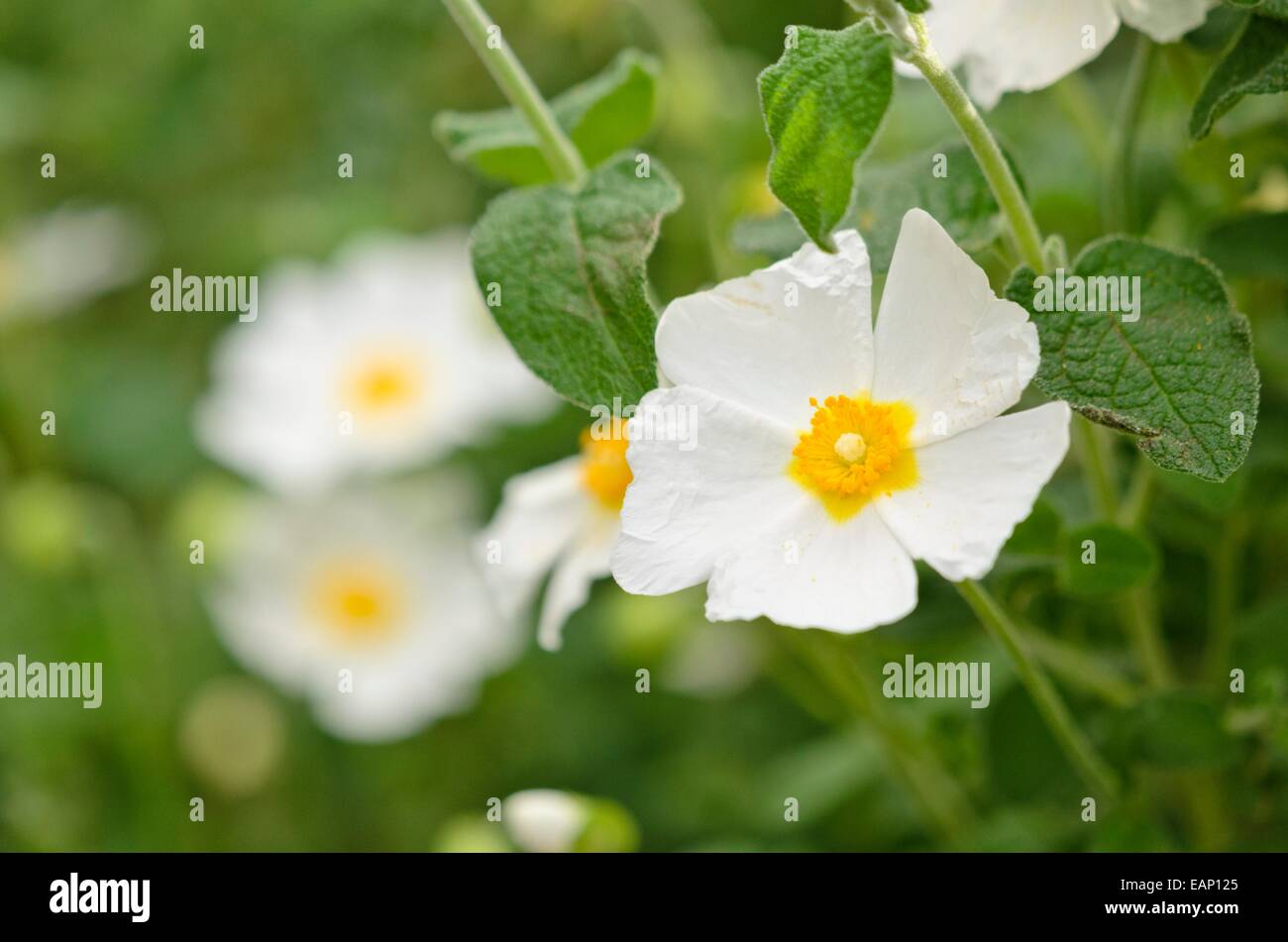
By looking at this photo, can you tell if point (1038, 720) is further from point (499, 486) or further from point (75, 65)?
point (75, 65)

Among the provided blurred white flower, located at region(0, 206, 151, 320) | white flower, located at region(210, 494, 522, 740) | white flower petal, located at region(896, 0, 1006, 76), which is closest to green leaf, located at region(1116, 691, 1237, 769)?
white flower petal, located at region(896, 0, 1006, 76)

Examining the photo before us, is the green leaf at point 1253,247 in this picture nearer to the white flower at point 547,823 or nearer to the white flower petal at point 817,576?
the white flower petal at point 817,576

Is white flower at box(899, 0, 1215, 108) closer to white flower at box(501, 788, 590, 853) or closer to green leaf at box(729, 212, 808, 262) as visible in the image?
green leaf at box(729, 212, 808, 262)

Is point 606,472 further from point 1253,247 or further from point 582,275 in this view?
point 1253,247

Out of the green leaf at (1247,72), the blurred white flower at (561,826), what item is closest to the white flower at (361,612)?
the blurred white flower at (561,826)

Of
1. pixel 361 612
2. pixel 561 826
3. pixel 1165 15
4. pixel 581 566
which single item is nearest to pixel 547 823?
pixel 561 826
